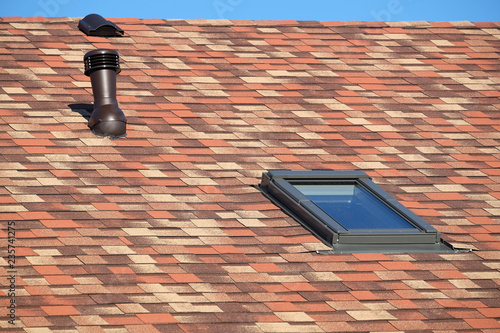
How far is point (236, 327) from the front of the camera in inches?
342

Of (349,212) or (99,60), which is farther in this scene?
(99,60)

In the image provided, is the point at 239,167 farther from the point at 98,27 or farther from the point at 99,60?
the point at 98,27

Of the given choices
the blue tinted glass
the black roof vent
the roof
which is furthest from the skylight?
the black roof vent

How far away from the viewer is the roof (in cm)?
909

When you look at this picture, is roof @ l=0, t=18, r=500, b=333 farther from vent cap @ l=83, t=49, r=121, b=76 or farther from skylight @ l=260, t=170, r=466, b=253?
vent cap @ l=83, t=49, r=121, b=76

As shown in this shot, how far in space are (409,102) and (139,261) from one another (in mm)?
5371

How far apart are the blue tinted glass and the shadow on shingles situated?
9.98 ft

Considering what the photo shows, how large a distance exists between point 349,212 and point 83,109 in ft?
12.8

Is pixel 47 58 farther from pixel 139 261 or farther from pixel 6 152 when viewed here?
pixel 139 261

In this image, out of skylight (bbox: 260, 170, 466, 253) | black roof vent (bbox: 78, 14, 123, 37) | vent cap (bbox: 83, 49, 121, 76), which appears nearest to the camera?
skylight (bbox: 260, 170, 466, 253)

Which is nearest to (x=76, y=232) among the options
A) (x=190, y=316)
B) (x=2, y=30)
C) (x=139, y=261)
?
(x=139, y=261)

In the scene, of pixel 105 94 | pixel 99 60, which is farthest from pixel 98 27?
pixel 105 94

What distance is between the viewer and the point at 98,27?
14000 millimetres

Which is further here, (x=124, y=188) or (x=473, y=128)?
(x=473, y=128)
